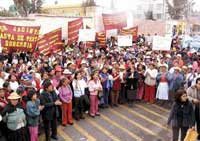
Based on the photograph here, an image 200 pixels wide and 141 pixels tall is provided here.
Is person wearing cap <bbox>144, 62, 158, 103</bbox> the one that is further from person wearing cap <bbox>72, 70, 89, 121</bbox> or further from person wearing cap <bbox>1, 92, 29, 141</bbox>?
person wearing cap <bbox>1, 92, 29, 141</bbox>

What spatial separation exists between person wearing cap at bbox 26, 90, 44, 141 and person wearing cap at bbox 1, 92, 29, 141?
0.40m

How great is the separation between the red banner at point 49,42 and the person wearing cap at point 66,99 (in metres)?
4.26

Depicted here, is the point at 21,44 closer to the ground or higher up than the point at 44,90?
higher up

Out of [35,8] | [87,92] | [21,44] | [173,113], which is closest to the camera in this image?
[173,113]

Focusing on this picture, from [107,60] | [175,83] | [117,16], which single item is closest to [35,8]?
[117,16]

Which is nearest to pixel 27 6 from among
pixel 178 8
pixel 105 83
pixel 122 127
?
pixel 178 8

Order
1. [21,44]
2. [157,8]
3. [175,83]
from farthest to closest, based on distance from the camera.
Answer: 1. [157,8]
2. [21,44]
3. [175,83]

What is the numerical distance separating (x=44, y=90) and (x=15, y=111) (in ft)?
5.36

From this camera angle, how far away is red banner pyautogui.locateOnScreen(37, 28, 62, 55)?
49.0 feet

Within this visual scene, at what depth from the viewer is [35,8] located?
4616 cm

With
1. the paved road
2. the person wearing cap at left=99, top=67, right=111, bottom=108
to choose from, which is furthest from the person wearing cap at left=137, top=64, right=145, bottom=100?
the person wearing cap at left=99, top=67, right=111, bottom=108

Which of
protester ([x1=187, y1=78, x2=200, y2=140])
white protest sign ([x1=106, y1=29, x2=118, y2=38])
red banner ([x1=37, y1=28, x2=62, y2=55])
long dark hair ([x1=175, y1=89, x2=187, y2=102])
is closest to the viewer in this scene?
long dark hair ([x1=175, y1=89, x2=187, y2=102])

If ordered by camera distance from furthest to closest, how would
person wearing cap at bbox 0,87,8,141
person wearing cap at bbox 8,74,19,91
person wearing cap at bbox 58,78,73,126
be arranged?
person wearing cap at bbox 58,78,73,126, person wearing cap at bbox 8,74,19,91, person wearing cap at bbox 0,87,8,141

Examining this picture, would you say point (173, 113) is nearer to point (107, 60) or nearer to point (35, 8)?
point (107, 60)
